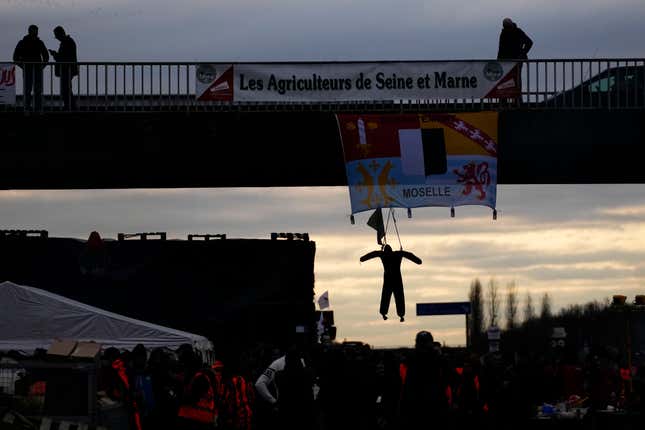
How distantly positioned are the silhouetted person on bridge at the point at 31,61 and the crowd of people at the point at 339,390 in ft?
33.9

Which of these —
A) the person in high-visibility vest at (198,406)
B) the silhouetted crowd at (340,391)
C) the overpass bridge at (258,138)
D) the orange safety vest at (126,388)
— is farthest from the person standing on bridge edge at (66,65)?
the person in high-visibility vest at (198,406)

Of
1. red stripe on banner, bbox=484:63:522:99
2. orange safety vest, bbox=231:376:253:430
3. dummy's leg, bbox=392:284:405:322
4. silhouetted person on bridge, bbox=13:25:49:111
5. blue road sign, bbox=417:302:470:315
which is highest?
silhouetted person on bridge, bbox=13:25:49:111

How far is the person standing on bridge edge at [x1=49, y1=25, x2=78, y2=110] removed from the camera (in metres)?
31.6

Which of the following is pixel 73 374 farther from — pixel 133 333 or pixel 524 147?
pixel 524 147

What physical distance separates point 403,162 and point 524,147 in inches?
122

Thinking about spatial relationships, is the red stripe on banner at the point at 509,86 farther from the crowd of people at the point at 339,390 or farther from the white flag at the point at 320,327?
the white flag at the point at 320,327

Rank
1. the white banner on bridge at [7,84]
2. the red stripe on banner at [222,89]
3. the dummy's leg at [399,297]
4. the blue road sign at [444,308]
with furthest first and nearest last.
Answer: the blue road sign at [444,308] → the white banner on bridge at [7,84] → the red stripe on banner at [222,89] → the dummy's leg at [399,297]

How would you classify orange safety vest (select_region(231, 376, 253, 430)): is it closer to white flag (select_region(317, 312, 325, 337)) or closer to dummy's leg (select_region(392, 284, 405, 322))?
dummy's leg (select_region(392, 284, 405, 322))

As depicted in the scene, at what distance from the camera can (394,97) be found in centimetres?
3059

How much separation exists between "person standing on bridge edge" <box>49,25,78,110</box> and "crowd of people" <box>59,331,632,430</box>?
1003cm

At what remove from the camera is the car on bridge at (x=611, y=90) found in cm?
3156

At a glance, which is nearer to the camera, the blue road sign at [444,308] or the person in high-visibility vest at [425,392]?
the person in high-visibility vest at [425,392]

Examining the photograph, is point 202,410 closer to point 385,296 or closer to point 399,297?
point 385,296

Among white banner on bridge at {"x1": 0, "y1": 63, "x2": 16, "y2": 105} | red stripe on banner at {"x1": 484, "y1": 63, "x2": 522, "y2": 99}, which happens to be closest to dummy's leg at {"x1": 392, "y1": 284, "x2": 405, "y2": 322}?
red stripe on banner at {"x1": 484, "y1": 63, "x2": 522, "y2": 99}
